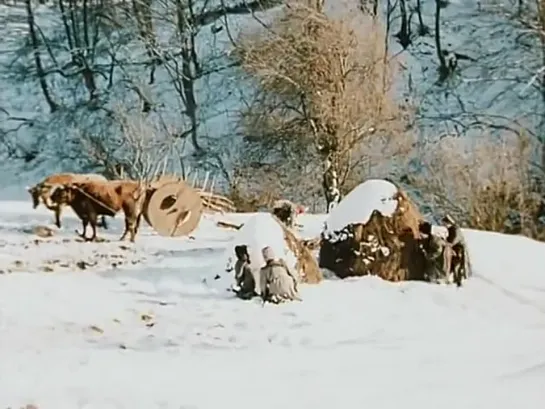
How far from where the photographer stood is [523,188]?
12617mm

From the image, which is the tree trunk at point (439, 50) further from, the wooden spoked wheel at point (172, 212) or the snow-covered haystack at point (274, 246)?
the snow-covered haystack at point (274, 246)

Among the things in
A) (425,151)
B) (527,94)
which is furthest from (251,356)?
(527,94)

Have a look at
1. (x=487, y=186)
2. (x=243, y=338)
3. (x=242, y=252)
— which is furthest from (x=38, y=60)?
(x=243, y=338)

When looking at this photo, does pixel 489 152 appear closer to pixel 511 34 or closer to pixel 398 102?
pixel 398 102

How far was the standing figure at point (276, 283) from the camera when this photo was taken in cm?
641

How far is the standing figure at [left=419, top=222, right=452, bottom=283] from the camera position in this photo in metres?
7.10

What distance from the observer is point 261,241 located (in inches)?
266

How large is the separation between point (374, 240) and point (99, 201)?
264 centimetres

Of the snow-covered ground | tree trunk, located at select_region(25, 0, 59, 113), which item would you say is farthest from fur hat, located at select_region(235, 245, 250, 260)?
tree trunk, located at select_region(25, 0, 59, 113)

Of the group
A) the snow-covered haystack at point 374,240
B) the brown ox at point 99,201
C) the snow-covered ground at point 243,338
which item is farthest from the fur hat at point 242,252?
the brown ox at point 99,201

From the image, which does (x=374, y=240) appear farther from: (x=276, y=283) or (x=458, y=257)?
(x=276, y=283)

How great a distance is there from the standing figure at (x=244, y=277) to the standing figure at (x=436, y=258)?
143 centimetres

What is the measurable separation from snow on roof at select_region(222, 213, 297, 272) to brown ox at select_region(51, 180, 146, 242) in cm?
172

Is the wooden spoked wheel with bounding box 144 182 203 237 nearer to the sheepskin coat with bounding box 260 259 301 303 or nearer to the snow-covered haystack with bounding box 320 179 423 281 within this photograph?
the snow-covered haystack with bounding box 320 179 423 281
